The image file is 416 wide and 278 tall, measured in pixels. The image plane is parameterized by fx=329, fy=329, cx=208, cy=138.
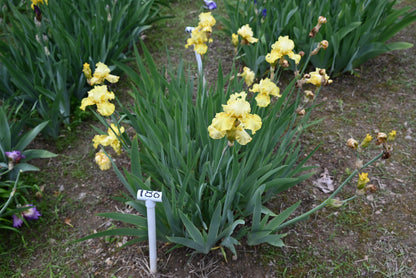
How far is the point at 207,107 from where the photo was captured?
1.78 metres

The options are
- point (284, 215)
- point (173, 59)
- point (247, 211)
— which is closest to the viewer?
point (284, 215)

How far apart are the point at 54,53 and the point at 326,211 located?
214 cm

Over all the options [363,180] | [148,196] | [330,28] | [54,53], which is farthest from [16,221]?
[330,28]

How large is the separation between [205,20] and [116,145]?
2.74 feet

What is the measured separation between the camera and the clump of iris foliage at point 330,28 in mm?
2414

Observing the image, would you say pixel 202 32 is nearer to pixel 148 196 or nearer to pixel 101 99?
pixel 101 99

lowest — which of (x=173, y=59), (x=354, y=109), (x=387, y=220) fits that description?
(x=387, y=220)

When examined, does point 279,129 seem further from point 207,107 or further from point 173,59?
point 173,59

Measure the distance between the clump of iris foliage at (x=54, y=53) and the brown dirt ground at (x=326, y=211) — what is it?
0.89 feet

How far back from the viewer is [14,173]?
1.90 meters

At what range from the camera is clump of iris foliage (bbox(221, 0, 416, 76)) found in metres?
2.41

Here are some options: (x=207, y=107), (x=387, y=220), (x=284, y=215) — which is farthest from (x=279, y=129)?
(x=387, y=220)

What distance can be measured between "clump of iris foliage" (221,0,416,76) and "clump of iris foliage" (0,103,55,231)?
1607mm

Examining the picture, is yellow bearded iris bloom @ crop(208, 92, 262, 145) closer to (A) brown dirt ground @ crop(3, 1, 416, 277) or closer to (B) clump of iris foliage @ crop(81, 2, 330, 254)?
(B) clump of iris foliage @ crop(81, 2, 330, 254)
